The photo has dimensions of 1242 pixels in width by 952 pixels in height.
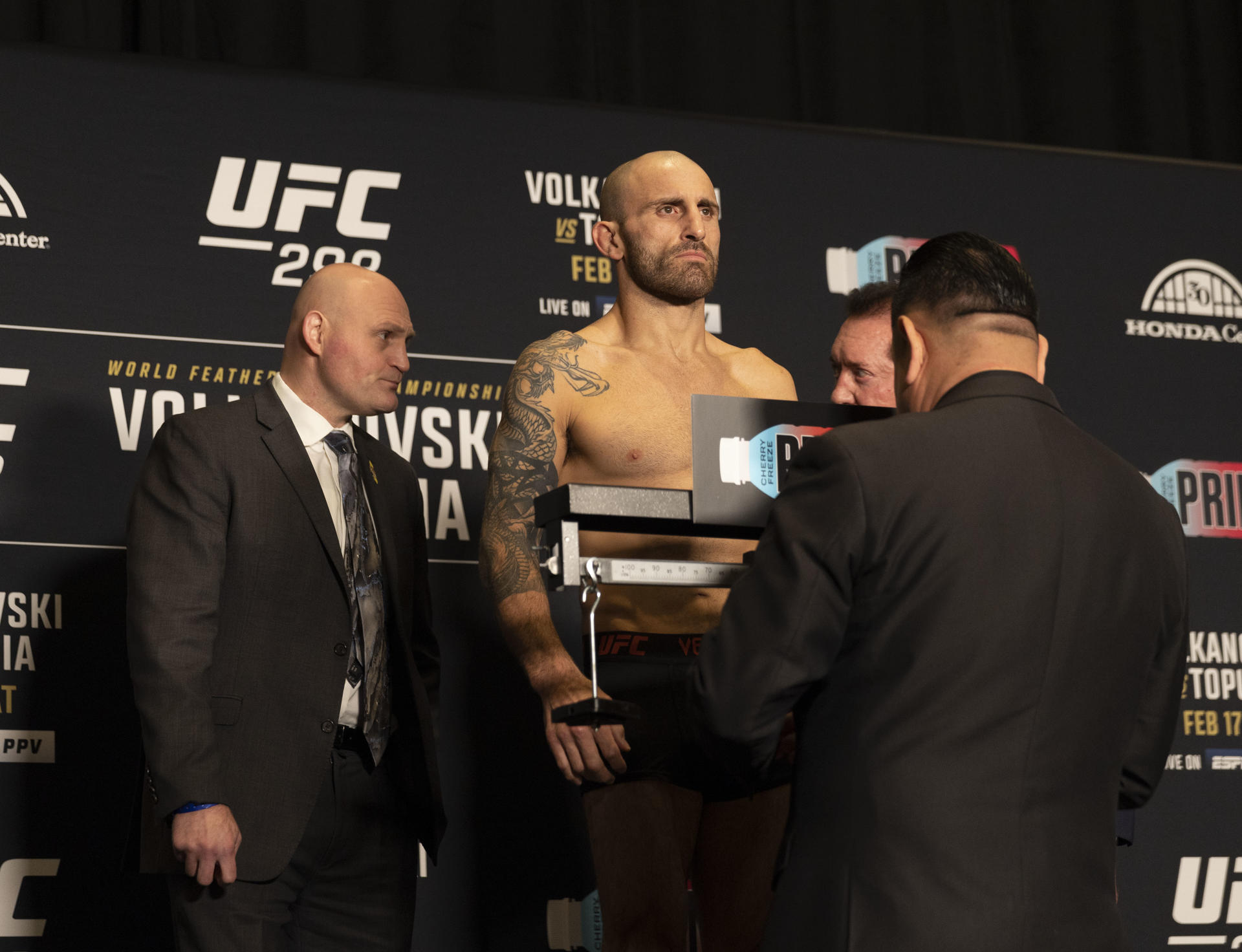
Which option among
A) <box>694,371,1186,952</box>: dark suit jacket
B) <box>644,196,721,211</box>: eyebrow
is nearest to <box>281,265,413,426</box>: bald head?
<box>644,196,721,211</box>: eyebrow

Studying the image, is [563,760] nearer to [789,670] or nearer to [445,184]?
[789,670]

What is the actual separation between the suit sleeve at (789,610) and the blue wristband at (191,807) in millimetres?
1018

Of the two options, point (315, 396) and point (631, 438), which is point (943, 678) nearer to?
point (631, 438)

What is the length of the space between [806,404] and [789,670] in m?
0.52

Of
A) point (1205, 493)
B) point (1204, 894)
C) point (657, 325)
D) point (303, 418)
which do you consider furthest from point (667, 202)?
point (1204, 894)

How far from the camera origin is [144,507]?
7.95ft

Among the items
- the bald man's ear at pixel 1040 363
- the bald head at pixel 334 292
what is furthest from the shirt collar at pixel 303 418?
the bald man's ear at pixel 1040 363

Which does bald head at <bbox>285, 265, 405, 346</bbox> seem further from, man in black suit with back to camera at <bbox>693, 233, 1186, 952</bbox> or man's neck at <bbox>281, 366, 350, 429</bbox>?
man in black suit with back to camera at <bbox>693, 233, 1186, 952</bbox>

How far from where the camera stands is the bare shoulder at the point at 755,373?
2609 millimetres

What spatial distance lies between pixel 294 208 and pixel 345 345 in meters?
0.88

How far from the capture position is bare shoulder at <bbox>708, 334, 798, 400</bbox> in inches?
103

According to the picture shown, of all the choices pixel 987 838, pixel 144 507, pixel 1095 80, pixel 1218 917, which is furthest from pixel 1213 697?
pixel 144 507

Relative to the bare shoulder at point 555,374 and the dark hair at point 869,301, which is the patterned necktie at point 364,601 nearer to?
the bare shoulder at point 555,374

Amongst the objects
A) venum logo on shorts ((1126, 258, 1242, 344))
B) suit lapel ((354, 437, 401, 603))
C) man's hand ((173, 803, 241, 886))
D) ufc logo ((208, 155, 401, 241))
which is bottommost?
man's hand ((173, 803, 241, 886))
